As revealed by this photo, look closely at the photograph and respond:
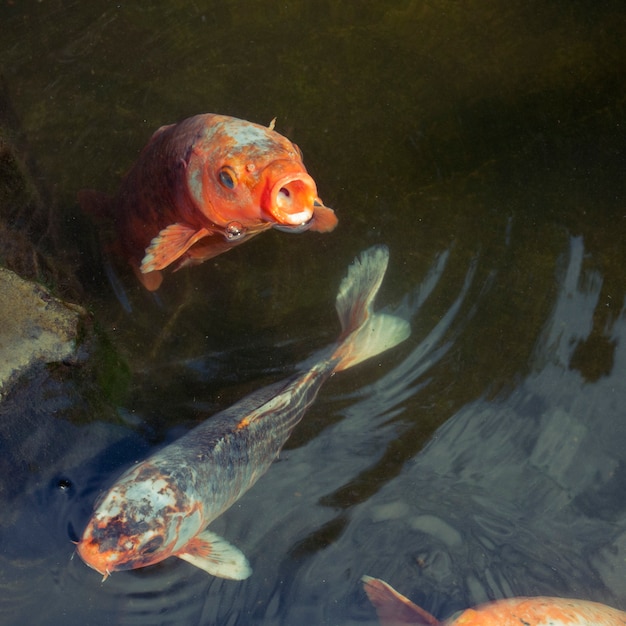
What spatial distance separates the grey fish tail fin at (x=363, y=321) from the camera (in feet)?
12.5

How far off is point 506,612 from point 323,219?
7.85 feet

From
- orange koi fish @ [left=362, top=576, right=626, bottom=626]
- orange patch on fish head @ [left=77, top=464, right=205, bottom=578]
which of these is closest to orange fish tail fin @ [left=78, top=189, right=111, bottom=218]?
orange patch on fish head @ [left=77, top=464, right=205, bottom=578]

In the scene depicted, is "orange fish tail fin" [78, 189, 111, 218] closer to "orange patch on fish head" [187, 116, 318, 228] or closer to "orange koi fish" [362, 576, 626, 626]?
"orange patch on fish head" [187, 116, 318, 228]

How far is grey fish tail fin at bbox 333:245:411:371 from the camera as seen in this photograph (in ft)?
12.5

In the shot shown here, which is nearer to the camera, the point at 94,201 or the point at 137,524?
the point at 137,524

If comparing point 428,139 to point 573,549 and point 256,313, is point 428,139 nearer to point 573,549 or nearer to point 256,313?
point 256,313

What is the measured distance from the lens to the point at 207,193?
10.2 feet

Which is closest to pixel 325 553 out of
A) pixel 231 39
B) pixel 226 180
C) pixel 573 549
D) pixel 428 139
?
pixel 573 549

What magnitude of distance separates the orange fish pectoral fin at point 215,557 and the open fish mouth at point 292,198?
188 centimetres

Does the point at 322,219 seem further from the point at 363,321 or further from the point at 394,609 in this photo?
the point at 394,609

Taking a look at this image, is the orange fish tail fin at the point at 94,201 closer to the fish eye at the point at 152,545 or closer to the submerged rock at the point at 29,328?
the submerged rock at the point at 29,328

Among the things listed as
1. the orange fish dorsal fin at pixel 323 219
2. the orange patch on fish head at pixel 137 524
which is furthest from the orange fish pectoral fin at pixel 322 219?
the orange patch on fish head at pixel 137 524

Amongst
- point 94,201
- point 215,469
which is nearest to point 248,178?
point 94,201

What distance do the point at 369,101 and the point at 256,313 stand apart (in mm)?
1606
